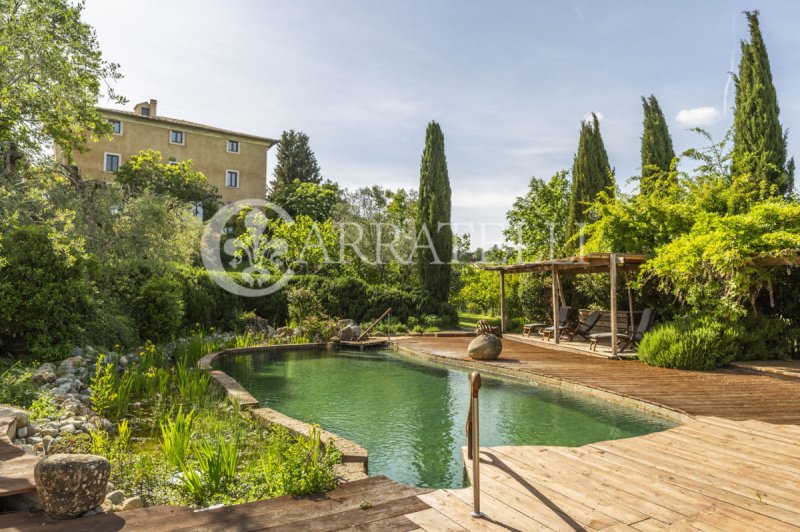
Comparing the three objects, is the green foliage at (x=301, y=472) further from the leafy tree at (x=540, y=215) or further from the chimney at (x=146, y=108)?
the chimney at (x=146, y=108)

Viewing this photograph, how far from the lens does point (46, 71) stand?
27.4 ft

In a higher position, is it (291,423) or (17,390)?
(17,390)

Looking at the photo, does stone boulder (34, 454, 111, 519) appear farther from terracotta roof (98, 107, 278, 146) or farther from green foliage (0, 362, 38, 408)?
terracotta roof (98, 107, 278, 146)

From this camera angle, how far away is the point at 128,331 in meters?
11.9

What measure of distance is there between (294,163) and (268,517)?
41.5 m

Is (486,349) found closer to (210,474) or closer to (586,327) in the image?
(586,327)

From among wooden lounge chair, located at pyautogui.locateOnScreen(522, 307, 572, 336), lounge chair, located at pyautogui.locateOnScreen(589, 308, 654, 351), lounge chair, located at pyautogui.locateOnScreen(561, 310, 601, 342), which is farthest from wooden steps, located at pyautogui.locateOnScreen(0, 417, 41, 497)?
wooden lounge chair, located at pyautogui.locateOnScreen(522, 307, 572, 336)

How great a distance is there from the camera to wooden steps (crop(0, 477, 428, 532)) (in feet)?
10.7

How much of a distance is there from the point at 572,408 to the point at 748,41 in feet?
50.7

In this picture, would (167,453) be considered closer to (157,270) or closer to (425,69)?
(157,270)

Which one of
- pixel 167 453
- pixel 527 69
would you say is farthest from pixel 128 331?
pixel 527 69

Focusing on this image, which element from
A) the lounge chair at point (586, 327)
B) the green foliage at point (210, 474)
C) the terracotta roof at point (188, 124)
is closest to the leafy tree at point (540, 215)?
the lounge chair at point (586, 327)

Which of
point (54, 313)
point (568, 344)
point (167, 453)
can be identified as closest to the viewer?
point (167, 453)

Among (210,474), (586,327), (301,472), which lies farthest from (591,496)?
(586,327)
